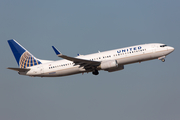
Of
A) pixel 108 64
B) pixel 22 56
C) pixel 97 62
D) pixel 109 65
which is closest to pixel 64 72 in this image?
pixel 97 62

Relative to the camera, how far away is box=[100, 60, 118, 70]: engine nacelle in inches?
1910

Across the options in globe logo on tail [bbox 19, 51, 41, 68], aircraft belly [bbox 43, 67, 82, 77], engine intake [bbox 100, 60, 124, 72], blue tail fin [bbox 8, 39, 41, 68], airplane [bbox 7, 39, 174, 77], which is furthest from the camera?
blue tail fin [bbox 8, 39, 41, 68]

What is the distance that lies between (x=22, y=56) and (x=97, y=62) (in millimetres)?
16150

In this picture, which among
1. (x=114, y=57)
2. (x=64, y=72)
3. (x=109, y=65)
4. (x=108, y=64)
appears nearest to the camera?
(x=109, y=65)

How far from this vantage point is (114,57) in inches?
1955

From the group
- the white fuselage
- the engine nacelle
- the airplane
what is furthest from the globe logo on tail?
A: the engine nacelle

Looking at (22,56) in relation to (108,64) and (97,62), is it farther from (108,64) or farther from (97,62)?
(108,64)

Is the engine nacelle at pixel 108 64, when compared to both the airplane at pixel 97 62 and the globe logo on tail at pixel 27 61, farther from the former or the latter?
the globe logo on tail at pixel 27 61

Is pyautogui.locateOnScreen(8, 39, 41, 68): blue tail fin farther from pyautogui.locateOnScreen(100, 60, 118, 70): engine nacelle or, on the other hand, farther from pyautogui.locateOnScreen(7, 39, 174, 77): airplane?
pyautogui.locateOnScreen(100, 60, 118, 70): engine nacelle

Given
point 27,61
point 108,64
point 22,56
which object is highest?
point 22,56

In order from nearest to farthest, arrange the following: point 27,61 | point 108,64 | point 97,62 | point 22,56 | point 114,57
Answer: point 108,64 → point 97,62 → point 114,57 → point 27,61 → point 22,56

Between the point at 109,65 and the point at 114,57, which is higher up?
the point at 114,57

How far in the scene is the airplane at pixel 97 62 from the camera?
49.1 metres

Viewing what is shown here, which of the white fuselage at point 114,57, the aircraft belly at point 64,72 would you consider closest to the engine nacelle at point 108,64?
the white fuselage at point 114,57
